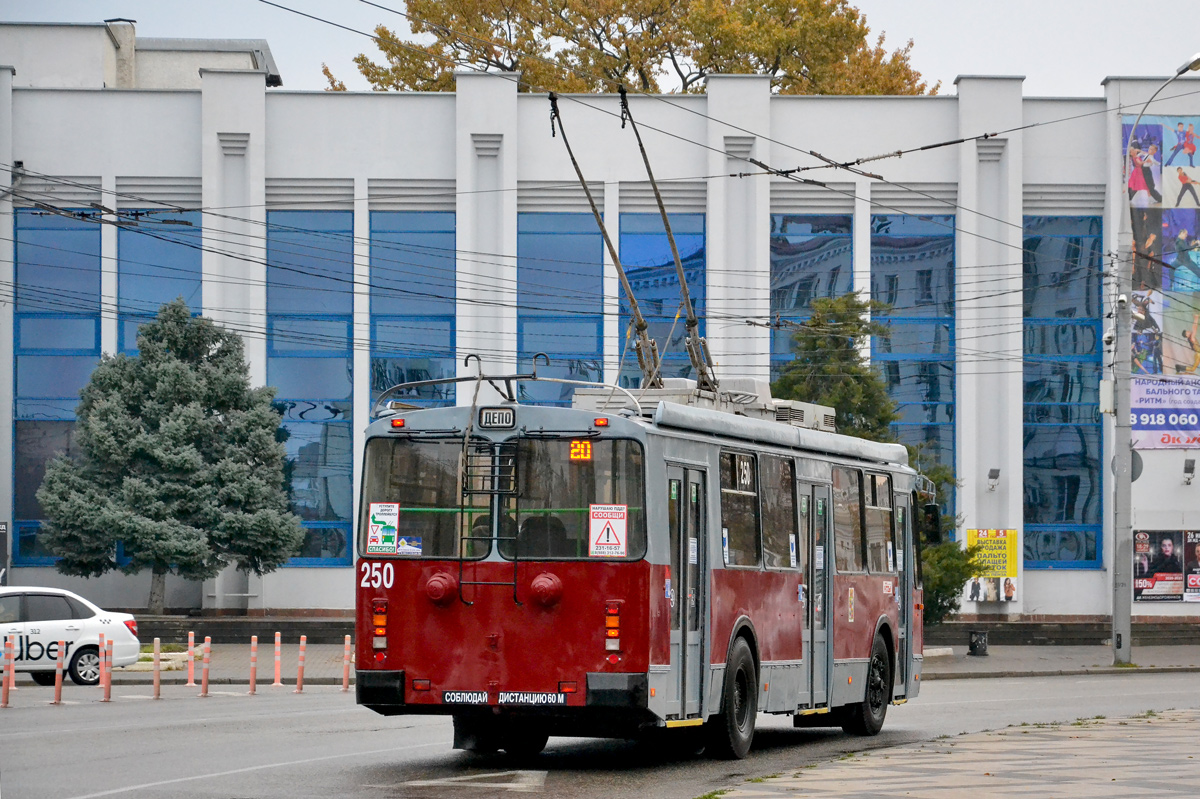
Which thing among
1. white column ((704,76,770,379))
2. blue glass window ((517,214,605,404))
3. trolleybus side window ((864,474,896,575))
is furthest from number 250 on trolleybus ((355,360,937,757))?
blue glass window ((517,214,605,404))

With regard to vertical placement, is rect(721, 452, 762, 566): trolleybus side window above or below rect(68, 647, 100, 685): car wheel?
above

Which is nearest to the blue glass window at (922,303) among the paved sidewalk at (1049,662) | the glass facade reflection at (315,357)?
the paved sidewalk at (1049,662)

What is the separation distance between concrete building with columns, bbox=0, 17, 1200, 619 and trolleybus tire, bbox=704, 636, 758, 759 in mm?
25946

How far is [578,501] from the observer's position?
1276 cm

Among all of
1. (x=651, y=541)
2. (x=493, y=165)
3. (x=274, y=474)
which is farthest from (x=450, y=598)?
(x=493, y=165)

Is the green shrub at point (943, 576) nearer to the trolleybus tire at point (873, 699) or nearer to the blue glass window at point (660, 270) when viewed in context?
the blue glass window at point (660, 270)

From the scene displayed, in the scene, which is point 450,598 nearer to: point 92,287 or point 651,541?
point 651,541

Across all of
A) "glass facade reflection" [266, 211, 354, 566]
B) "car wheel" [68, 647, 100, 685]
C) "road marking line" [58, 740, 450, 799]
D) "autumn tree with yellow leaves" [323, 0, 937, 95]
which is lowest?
"car wheel" [68, 647, 100, 685]

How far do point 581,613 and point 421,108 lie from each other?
3052cm

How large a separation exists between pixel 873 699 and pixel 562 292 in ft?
81.2

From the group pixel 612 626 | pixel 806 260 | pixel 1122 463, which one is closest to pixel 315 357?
pixel 806 260

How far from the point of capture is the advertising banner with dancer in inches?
1634

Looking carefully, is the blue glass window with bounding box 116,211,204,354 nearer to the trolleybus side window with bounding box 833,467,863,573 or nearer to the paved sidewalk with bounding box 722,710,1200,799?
the trolleybus side window with bounding box 833,467,863,573

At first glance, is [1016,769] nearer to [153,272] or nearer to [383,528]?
[383,528]
